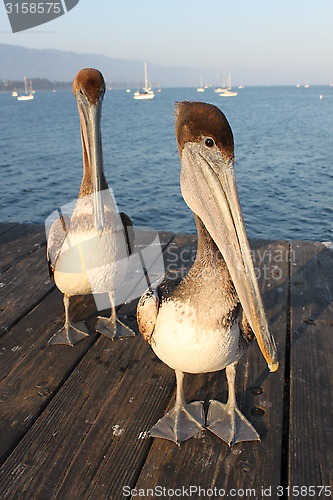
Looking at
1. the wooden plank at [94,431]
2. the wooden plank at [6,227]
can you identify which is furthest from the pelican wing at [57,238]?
the wooden plank at [6,227]

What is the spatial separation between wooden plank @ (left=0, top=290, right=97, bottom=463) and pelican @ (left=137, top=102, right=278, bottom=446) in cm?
83

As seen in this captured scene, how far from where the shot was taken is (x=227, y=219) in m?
1.94

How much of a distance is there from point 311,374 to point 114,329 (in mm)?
1544

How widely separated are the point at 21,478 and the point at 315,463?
1.52 metres

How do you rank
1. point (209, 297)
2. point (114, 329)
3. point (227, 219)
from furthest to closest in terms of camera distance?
point (114, 329) < point (209, 297) < point (227, 219)

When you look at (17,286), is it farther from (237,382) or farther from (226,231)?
(226,231)

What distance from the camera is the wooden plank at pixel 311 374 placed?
2.12 metres

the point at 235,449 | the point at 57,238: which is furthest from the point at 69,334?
the point at 235,449

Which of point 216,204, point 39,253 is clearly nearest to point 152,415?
point 216,204

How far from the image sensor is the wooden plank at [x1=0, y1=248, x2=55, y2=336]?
3.62 meters

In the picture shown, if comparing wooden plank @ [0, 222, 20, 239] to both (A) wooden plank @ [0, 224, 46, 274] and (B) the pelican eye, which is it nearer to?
(A) wooden plank @ [0, 224, 46, 274]

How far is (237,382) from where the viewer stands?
2.79 meters

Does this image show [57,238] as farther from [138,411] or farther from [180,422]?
[180,422]

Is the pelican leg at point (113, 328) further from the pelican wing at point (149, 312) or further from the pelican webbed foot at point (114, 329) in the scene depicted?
the pelican wing at point (149, 312)
